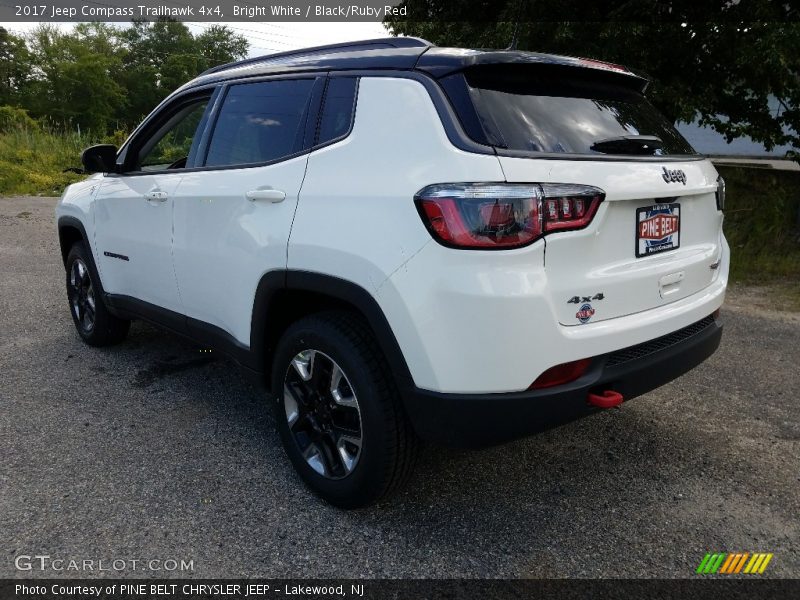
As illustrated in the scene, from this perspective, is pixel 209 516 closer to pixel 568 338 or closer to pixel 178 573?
pixel 178 573

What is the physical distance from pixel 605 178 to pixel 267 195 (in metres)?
1.39

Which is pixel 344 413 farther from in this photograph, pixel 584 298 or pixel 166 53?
pixel 166 53

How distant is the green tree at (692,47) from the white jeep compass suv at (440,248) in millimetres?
5482

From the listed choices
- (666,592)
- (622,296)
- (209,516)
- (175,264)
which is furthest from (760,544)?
(175,264)

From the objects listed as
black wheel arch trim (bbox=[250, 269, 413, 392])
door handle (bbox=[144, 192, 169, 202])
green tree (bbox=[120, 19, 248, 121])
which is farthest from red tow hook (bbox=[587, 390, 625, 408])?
green tree (bbox=[120, 19, 248, 121])

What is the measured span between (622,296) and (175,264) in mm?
2311

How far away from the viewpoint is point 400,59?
2521 millimetres

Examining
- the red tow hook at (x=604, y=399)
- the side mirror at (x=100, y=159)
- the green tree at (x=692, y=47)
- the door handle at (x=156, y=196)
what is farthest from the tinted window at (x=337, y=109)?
the green tree at (x=692, y=47)

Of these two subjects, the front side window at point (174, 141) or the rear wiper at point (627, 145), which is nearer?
the rear wiper at point (627, 145)

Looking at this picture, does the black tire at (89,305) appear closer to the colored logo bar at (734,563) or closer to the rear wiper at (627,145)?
the rear wiper at (627,145)

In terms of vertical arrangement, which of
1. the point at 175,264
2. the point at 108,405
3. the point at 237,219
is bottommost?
the point at 108,405

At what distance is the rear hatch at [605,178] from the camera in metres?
2.20

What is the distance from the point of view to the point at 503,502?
9.21 feet

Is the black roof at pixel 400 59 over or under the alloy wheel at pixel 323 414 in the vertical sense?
over
